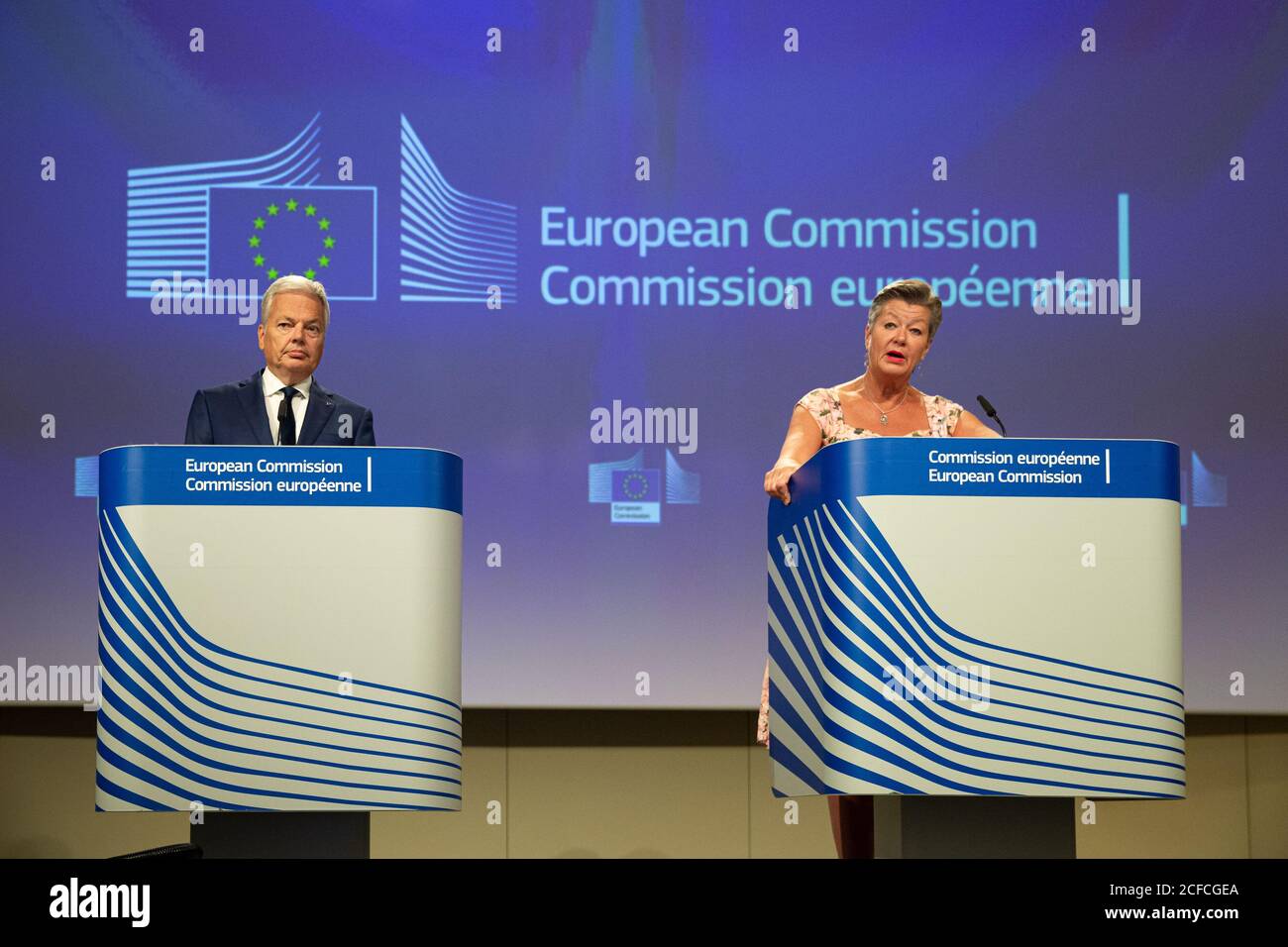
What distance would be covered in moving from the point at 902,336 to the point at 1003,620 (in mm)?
1056

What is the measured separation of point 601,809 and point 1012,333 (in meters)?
2.25

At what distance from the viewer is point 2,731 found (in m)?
5.86

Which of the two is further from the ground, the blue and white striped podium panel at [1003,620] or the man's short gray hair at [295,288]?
the man's short gray hair at [295,288]

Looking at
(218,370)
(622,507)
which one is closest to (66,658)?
(218,370)

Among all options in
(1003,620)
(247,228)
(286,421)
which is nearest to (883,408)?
(1003,620)

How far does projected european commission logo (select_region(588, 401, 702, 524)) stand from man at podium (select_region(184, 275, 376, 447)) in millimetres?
2031

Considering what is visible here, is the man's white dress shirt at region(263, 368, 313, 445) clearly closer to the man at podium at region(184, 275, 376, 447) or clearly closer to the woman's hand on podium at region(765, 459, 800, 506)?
the man at podium at region(184, 275, 376, 447)

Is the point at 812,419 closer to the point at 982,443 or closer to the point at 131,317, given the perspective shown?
the point at 982,443

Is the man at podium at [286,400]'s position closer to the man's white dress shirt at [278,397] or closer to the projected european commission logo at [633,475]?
the man's white dress shirt at [278,397]

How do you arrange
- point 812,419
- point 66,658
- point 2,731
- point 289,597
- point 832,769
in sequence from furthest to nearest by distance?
point 2,731, point 66,658, point 812,419, point 289,597, point 832,769

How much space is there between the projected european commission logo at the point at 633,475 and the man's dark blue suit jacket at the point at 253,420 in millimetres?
2058

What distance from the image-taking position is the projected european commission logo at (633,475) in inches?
221

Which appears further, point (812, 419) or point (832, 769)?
point (812, 419)

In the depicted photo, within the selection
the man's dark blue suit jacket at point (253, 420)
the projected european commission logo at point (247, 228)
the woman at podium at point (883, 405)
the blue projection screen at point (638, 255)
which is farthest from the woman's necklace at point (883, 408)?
the projected european commission logo at point (247, 228)
